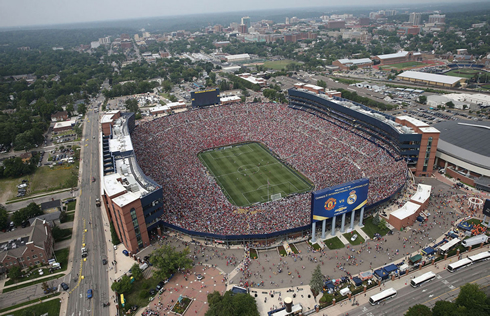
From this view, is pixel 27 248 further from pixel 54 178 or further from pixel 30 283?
pixel 54 178

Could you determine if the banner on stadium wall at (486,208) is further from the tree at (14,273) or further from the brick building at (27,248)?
the tree at (14,273)

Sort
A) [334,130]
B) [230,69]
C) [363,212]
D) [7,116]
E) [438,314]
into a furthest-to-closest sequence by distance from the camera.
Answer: [230,69]
[7,116]
[334,130]
[363,212]
[438,314]

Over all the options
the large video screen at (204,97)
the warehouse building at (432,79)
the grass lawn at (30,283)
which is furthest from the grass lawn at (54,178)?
the warehouse building at (432,79)

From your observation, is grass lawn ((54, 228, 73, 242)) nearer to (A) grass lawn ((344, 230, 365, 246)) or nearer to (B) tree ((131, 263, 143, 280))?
(B) tree ((131, 263, 143, 280))

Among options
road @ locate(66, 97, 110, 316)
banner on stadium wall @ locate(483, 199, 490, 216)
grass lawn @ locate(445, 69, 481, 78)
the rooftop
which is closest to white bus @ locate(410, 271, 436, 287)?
banner on stadium wall @ locate(483, 199, 490, 216)

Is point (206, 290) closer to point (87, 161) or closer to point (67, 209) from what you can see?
point (67, 209)

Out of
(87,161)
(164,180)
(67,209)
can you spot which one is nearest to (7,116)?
A: (87,161)
